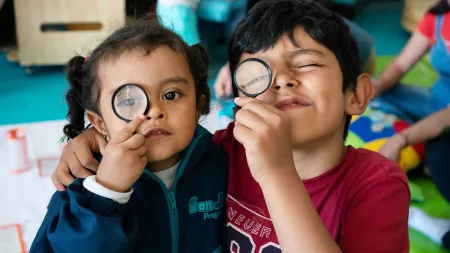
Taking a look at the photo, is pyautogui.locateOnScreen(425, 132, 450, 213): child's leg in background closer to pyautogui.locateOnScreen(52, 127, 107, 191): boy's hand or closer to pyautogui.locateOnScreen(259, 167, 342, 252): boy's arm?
pyautogui.locateOnScreen(259, 167, 342, 252): boy's arm

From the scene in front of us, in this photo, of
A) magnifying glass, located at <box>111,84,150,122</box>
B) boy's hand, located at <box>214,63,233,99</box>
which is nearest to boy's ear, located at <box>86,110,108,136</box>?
magnifying glass, located at <box>111,84,150,122</box>

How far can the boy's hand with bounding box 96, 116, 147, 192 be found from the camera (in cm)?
86

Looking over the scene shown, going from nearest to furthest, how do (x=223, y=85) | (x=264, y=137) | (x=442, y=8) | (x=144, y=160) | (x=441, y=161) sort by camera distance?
1. (x=264, y=137)
2. (x=144, y=160)
3. (x=223, y=85)
4. (x=441, y=161)
5. (x=442, y=8)

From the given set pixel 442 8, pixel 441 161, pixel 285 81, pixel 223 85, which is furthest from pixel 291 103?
pixel 442 8

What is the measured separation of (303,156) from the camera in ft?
3.34

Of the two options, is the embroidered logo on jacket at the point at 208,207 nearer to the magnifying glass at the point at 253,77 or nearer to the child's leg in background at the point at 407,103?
the magnifying glass at the point at 253,77

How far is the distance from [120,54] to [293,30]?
334mm

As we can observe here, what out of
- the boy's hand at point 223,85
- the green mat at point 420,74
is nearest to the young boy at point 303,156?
the boy's hand at point 223,85

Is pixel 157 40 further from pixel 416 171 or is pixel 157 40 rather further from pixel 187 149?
pixel 416 171

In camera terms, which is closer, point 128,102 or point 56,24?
point 128,102

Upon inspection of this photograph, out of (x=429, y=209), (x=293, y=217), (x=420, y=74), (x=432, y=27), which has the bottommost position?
(x=429, y=209)

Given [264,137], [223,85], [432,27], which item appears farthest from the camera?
[432,27]

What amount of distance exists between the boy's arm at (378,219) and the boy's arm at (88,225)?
38 centimetres

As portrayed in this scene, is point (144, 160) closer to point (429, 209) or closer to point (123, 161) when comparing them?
point (123, 161)
